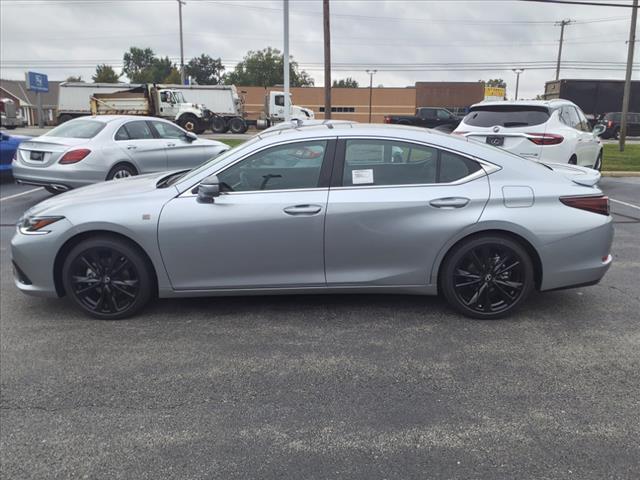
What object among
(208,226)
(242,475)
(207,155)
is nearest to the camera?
(242,475)

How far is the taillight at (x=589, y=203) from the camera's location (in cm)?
421

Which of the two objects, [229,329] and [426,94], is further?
[426,94]

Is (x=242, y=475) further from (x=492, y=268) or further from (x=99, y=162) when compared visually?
(x=99, y=162)

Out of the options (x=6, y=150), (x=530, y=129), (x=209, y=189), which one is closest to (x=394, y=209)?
(x=209, y=189)

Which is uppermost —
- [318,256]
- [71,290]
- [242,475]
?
[318,256]

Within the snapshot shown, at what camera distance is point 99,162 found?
30.5 feet

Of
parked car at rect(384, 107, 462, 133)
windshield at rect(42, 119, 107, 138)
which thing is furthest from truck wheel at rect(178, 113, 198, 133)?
windshield at rect(42, 119, 107, 138)

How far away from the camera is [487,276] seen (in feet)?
13.8

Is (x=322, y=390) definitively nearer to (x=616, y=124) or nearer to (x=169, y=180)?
(x=169, y=180)

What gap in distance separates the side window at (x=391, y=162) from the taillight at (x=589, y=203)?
1.05 metres

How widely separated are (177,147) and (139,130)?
809mm

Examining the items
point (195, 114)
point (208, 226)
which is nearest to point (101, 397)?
point (208, 226)

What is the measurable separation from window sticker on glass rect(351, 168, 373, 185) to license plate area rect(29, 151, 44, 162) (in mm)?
7030

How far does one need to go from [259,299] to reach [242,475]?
7.67 ft
